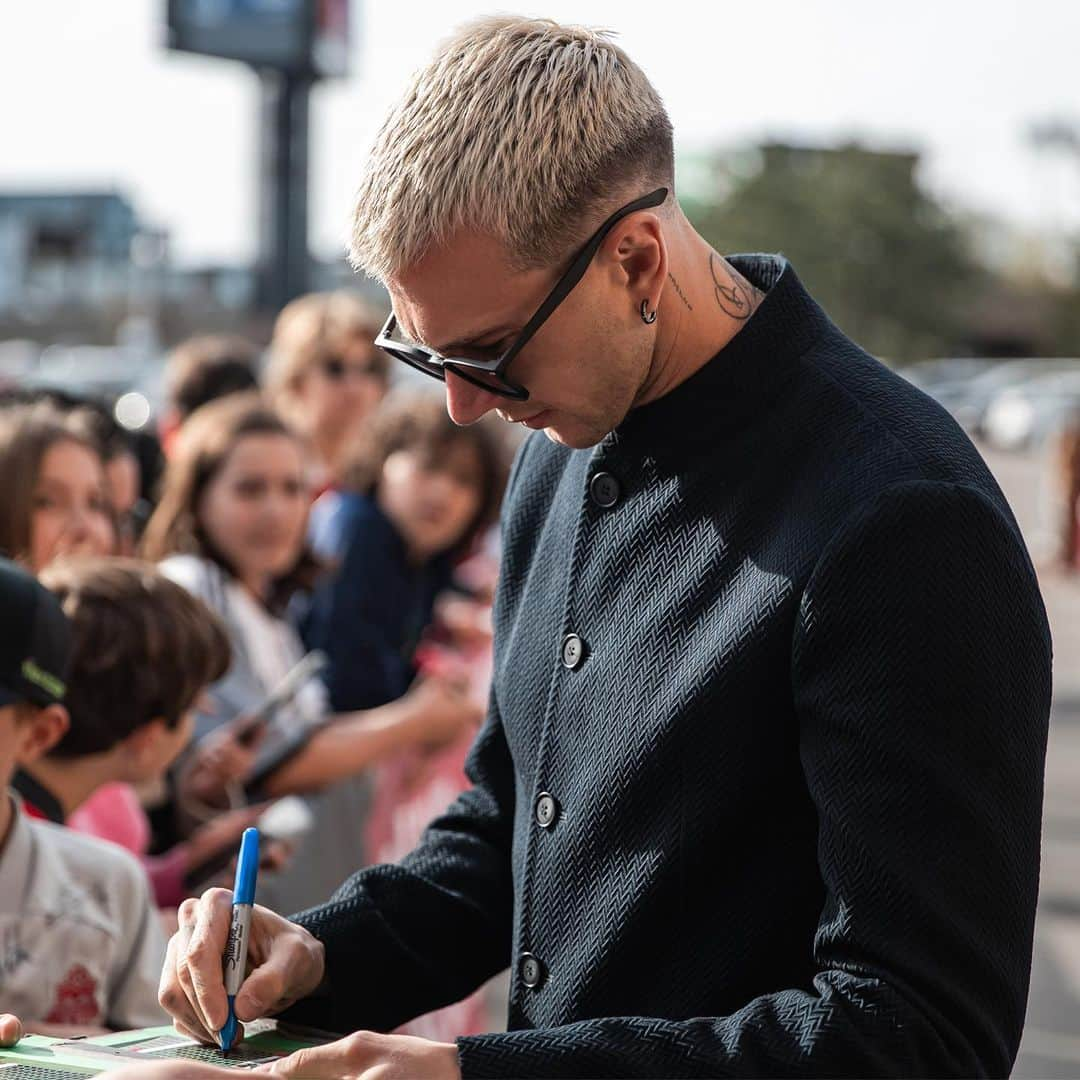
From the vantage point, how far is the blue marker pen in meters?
1.66

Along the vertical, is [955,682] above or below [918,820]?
above

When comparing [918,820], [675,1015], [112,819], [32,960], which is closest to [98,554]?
[112,819]

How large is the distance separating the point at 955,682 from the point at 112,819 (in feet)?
7.50

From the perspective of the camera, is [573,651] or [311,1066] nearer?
[311,1066]

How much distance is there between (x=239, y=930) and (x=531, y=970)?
0.31 metres

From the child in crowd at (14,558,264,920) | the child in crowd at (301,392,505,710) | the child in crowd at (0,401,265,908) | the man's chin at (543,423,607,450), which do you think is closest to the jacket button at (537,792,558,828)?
the man's chin at (543,423,607,450)

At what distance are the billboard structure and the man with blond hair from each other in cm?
2355

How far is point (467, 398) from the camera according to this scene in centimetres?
172

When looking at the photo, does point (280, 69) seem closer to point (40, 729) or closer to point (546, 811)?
point (40, 729)

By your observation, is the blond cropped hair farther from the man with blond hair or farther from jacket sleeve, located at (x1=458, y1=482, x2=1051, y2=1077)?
jacket sleeve, located at (x1=458, y1=482, x2=1051, y2=1077)

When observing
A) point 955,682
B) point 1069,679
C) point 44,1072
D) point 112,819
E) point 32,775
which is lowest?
point 1069,679

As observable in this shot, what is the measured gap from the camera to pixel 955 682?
1438 mm

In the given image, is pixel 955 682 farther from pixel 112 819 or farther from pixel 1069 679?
pixel 1069 679

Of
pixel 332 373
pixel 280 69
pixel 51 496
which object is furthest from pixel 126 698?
pixel 280 69
